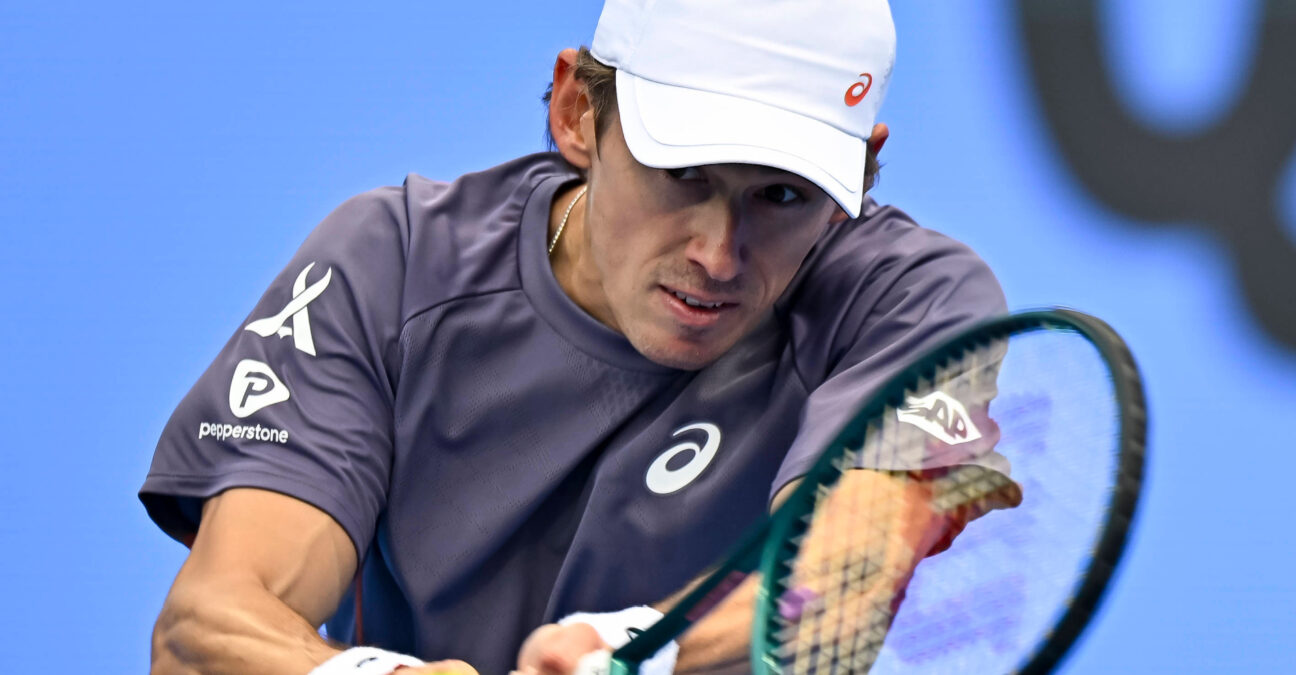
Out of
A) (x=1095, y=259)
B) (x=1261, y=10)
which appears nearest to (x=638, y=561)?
(x=1095, y=259)

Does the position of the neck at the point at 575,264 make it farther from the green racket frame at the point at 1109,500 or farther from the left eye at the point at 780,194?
the green racket frame at the point at 1109,500

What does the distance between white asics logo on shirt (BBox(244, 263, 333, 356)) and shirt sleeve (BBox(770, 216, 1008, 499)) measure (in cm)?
34

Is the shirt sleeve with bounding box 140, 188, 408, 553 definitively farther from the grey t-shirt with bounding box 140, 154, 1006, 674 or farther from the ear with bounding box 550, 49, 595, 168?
the ear with bounding box 550, 49, 595, 168

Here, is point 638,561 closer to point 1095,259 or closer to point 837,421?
point 837,421

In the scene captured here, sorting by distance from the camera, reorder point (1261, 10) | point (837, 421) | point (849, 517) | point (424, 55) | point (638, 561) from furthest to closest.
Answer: point (424, 55), point (1261, 10), point (638, 561), point (837, 421), point (849, 517)

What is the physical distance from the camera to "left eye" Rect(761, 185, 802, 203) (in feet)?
3.27

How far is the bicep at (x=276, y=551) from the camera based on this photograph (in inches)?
38.0

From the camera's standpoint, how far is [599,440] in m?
1.08

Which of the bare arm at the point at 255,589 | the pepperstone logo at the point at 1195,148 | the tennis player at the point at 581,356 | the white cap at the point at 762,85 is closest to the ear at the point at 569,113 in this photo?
the tennis player at the point at 581,356

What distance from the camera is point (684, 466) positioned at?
1081 millimetres

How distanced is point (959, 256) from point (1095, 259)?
2.72 feet

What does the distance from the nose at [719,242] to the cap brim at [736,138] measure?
0.04 metres

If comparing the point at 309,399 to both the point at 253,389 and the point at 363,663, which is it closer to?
the point at 253,389

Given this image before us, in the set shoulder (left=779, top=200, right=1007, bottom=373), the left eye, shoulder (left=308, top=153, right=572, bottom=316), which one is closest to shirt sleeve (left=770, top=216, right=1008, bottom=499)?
shoulder (left=779, top=200, right=1007, bottom=373)
